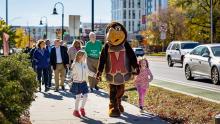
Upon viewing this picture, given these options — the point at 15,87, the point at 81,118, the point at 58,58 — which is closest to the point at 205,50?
the point at 58,58

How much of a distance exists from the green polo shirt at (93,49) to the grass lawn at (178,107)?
1.78 m

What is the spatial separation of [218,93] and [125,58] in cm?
524

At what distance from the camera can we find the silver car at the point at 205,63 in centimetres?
1920

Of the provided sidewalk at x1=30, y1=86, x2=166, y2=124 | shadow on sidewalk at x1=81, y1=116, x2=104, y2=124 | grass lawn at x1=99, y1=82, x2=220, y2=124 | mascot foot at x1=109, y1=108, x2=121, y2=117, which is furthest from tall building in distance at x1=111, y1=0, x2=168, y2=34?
shadow on sidewalk at x1=81, y1=116, x2=104, y2=124

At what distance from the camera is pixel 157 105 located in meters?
12.9

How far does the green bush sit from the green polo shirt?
5366 millimetres

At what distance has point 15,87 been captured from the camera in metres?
8.47

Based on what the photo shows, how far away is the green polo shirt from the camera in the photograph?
16.8 m

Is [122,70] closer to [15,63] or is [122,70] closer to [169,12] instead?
[15,63]

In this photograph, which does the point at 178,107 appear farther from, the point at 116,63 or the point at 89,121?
the point at 89,121

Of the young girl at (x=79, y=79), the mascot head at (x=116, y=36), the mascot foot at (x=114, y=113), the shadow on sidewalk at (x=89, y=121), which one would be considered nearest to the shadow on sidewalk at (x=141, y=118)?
the mascot foot at (x=114, y=113)

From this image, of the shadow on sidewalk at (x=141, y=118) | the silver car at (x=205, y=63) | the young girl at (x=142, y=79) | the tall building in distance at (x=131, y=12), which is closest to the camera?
the shadow on sidewalk at (x=141, y=118)

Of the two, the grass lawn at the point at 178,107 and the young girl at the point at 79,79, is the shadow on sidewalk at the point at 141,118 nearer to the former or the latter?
the grass lawn at the point at 178,107

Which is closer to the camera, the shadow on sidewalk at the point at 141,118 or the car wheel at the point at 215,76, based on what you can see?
the shadow on sidewalk at the point at 141,118
